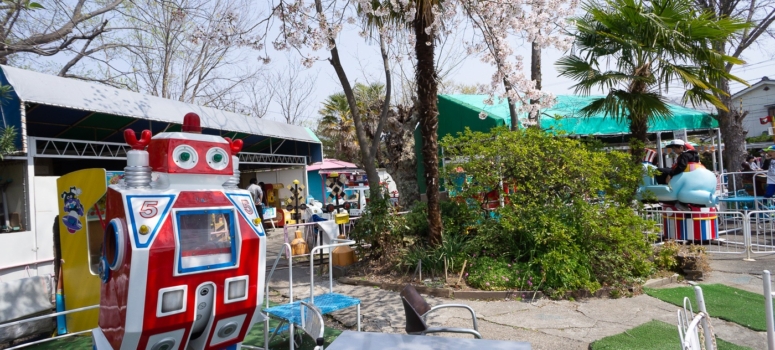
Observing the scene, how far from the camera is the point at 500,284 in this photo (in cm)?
676

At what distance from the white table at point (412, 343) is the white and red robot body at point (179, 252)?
1374mm

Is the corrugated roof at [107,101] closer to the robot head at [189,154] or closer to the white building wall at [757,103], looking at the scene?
the robot head at [189,154]

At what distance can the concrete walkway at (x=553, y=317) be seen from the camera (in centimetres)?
508

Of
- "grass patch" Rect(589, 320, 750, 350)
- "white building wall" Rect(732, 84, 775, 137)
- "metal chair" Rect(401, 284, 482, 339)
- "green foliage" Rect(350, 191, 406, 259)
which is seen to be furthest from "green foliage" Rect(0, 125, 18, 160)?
"white building wall" Rect(732, 84, 775, 137)

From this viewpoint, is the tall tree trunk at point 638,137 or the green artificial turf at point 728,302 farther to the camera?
the tall tree trunk at point 638,137

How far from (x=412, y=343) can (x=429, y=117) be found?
17.6 feet

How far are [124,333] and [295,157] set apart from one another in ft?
49.7

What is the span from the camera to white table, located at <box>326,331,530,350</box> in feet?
8.04

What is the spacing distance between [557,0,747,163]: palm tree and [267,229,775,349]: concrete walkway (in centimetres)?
298

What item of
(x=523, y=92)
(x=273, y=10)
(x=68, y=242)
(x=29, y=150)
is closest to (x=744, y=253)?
(x=523, y=92)

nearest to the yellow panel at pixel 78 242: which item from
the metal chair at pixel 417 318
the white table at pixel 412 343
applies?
the metal chair at pixel 417 318

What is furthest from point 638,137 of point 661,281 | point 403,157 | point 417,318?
point 417,318

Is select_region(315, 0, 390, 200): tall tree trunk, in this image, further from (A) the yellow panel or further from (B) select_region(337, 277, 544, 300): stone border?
(A) the yellow panel

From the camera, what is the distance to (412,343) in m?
2.56
